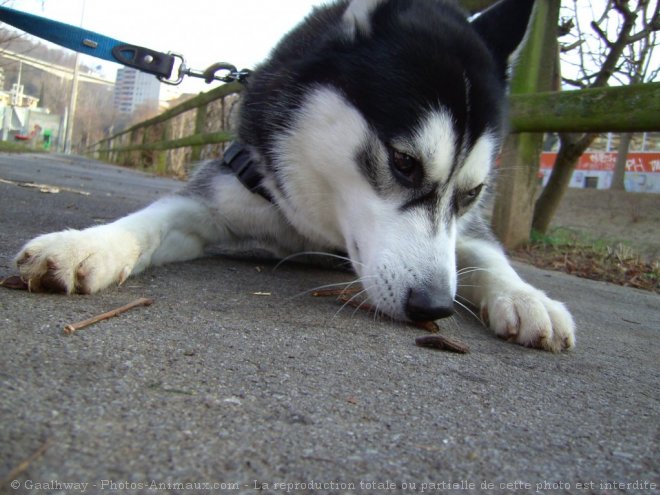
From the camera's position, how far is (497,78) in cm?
216

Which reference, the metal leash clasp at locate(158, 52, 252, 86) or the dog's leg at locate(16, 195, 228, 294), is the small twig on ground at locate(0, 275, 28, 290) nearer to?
the dog's leg at locate(16, 195, 228, 294)

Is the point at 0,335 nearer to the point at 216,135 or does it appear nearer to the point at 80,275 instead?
the point at 80,275

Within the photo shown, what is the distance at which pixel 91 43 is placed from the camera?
2.52m

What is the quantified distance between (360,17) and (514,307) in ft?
3.87

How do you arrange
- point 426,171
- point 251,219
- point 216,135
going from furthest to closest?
point 216,135, point 251,219, point 426,171

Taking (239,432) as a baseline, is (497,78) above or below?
above

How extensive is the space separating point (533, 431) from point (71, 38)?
246 centimetres

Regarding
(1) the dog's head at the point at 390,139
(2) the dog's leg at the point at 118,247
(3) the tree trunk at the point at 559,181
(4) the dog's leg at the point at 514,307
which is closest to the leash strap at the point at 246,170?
(1) the dog's head at the point at 390,139

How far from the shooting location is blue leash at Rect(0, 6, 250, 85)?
2434 millimetres

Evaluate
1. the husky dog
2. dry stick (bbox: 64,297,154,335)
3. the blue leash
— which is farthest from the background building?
dry stick (bbox: 64,297,154,335)

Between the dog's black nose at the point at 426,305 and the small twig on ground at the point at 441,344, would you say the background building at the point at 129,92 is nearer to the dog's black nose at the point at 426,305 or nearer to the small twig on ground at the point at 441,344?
the dog's black nose at the point at 426,305

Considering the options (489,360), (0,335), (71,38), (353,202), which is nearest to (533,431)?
(489,360)

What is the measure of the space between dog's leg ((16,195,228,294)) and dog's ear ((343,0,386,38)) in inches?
37.6

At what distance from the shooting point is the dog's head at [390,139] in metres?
1.67
